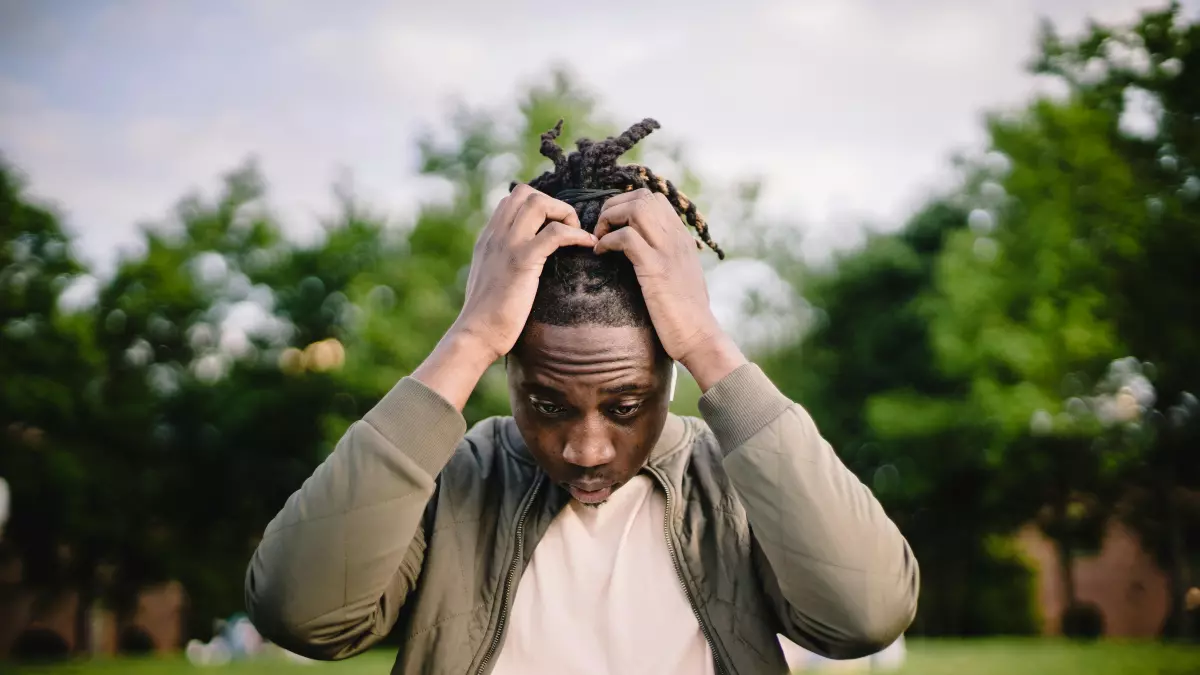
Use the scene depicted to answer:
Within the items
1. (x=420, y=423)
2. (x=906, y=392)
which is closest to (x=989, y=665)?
(x=420, y=423)

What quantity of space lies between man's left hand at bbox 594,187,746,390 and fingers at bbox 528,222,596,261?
→ 0.16ft

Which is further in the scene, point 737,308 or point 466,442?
point 737,308

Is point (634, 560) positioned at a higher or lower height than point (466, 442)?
lower

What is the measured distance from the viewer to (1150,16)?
15703mm

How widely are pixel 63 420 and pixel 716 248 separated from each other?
93.4ft

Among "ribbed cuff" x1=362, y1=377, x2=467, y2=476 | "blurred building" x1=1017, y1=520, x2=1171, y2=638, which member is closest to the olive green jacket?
"ribbed cuff" x1=362, y1=377, x2=467, y2=476

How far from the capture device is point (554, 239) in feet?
7.73

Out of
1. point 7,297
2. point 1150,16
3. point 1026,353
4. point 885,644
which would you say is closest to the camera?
point 885,644

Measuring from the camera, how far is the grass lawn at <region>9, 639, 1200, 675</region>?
1396 centimetres

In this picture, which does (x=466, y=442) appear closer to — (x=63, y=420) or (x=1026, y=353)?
(x=1026, y=353)

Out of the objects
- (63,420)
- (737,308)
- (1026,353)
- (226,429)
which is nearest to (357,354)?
(226,429)

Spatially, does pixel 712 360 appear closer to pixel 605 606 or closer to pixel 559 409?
pixel 559 409

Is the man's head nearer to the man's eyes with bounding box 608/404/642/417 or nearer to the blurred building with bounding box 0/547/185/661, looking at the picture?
the man's eyes with bounding box 608/404/642/417

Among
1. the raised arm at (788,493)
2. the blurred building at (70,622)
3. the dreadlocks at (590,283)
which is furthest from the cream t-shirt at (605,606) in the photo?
the blurred building at (70,622)
